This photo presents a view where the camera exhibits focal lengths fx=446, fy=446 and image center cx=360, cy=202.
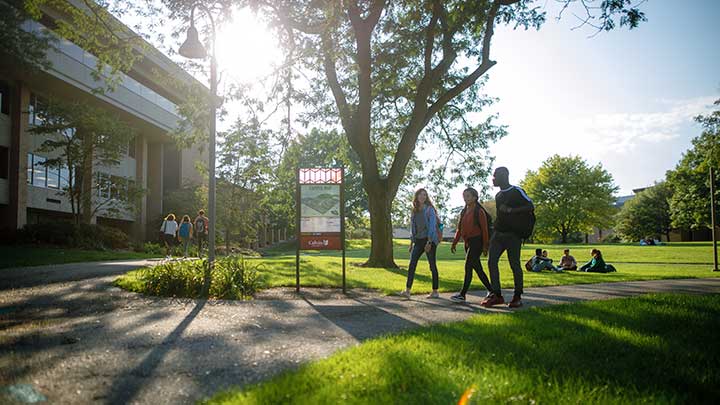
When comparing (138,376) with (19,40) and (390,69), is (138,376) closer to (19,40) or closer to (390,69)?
(390,69)

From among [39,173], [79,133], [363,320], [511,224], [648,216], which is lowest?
[363,320]

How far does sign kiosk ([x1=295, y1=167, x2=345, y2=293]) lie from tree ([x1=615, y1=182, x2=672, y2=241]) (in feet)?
248

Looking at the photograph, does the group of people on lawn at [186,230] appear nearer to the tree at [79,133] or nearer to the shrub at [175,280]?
the tree at [79,133]

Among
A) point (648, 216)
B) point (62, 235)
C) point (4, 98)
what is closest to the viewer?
point (62, 235)

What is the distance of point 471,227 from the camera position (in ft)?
24.6

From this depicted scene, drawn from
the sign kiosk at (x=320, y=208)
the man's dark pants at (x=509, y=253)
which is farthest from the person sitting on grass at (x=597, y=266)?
the sign kiosk at (x=320, y=208)

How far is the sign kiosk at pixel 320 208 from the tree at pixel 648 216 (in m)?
75.5

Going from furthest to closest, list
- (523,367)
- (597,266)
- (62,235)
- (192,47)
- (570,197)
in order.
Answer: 1. (570,197)
2. (62,235)
3. (597,266)
4. (192,47)
5. (523,367)

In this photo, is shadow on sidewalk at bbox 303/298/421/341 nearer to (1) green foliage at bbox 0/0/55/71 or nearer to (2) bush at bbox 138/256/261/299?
(2) bush at bbox 138/256/261/299

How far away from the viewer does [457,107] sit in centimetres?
1866

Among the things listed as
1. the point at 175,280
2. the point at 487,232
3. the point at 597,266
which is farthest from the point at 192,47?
the point at 597,266

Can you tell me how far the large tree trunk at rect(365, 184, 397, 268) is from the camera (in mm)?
15758

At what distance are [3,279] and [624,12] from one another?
50.7 feet

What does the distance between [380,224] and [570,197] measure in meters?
51.1
